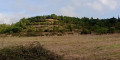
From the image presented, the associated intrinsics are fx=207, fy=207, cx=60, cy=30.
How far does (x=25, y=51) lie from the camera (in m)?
8.66

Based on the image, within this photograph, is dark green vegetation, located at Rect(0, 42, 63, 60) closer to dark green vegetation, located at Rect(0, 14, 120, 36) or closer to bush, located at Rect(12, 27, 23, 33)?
dark green vegetation, located at Rect(0, 14, 120, 36)

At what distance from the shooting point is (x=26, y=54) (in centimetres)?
838

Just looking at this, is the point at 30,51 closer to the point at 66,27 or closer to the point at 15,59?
the point at 15,59

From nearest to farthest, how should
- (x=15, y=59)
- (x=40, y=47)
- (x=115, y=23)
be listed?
(x=15, y=59)
(x=40, y=47)
(x=115, y=23)

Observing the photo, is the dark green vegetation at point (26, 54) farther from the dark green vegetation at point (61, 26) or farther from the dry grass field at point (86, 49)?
the dark green vegetation at point (61, 26)

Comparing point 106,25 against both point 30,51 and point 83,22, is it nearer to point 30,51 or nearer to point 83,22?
point 83,22

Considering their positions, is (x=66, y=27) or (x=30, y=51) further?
(x=66, y=27)

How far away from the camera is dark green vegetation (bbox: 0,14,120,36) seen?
3931 cm

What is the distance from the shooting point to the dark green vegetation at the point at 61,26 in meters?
39.3

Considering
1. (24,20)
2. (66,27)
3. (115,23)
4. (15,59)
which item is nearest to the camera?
(15,59)

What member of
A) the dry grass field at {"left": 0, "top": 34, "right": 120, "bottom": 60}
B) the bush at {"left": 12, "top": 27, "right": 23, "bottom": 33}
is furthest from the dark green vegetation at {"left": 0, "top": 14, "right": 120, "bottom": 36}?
the dry grass field at {"left": 0, "top": 34, "right": 120, "bottom": 60}

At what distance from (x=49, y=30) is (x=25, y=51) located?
33048 millimetres

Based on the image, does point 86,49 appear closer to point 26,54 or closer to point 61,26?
point 26,54

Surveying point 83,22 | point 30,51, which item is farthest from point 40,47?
point 83,22
